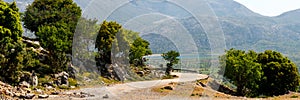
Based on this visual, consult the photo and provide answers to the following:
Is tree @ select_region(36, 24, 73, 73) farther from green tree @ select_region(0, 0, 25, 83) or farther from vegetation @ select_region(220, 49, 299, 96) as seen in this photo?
vegetation @ select_region(220, 49, 299, 96)

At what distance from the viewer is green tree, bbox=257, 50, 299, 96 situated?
220 feet

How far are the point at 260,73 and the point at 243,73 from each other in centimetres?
385

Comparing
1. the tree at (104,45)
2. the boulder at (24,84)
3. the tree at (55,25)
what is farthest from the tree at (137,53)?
the boulder at (24,84)

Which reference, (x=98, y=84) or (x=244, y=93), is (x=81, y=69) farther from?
(x=244, y=93)

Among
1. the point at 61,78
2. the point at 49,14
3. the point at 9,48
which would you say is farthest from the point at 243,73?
the point at 49,14

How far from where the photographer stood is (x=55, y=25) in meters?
67.3

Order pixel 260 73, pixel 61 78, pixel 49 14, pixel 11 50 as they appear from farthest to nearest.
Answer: pixel 49 14, pixel 260 73, pixel 61 78, pixel 11 50

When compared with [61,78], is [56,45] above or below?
above

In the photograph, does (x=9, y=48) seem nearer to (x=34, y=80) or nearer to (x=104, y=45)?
(x=34, y=80)

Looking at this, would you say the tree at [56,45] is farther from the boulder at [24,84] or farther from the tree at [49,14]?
the boulder at [24,84]

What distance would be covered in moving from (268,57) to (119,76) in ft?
101

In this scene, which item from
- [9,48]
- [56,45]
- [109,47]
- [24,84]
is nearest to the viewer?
[24,84]

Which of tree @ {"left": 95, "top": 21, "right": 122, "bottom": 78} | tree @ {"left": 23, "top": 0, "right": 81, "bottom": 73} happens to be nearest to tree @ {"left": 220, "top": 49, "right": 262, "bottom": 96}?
tree @ {"left": 95, "top": 21, "right": 122, "bottom": 78}

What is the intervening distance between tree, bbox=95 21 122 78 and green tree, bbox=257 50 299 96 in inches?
1213
